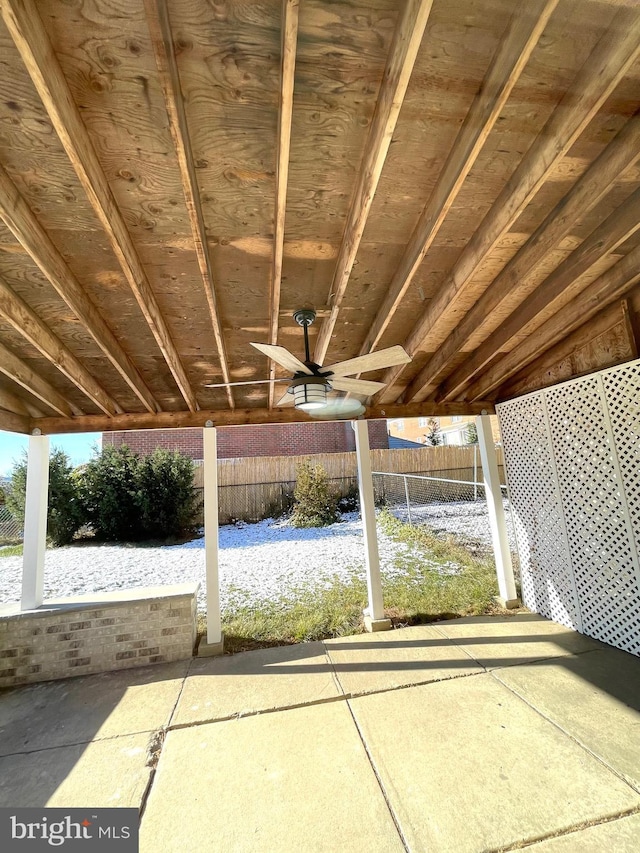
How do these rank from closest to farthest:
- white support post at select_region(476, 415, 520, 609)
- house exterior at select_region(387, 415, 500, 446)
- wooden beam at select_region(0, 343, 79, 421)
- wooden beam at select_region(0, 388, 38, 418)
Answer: wooden beam at select_region(0, 343, 79, 421) → wooden beam at select_region(0, 388, 38, 418) → white support post at select_region(476, 415, 520, 609) → house exterior at select_region(387, 415, 500, 446)

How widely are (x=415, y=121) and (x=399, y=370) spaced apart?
86.6 inches

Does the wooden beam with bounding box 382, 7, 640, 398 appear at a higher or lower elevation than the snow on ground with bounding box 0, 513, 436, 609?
higher

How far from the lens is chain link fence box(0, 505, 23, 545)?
882cm

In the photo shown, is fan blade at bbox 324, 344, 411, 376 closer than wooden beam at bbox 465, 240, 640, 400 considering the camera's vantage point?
Yes

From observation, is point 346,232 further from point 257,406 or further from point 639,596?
point 639,596

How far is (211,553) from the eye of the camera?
13.5ft

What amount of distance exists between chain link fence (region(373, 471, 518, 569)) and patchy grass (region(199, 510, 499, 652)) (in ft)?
3.53

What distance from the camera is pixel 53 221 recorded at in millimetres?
1957

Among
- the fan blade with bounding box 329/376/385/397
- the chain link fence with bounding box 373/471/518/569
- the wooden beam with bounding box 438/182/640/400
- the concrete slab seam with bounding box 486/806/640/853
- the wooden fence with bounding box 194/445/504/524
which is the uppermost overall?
the wooden beam with bounding box 438/182/640/400

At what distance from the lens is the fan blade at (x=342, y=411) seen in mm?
4309

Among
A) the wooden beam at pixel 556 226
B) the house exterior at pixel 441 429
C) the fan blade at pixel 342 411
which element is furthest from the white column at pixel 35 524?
the house exterior at pixel 441 429

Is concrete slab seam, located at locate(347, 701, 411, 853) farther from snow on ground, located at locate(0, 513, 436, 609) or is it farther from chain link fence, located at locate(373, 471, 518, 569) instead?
chain link fence, located at locate(373, 471, 518, 569)

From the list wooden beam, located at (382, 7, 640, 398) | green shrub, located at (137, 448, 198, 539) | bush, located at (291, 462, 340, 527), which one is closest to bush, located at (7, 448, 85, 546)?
green shrub, located at (137, 448, 198, 539)

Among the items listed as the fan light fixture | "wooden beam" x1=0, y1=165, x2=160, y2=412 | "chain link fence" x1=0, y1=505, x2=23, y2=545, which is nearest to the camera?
"wooden beam" x1=0, y1=165, x2=160, y2=412
